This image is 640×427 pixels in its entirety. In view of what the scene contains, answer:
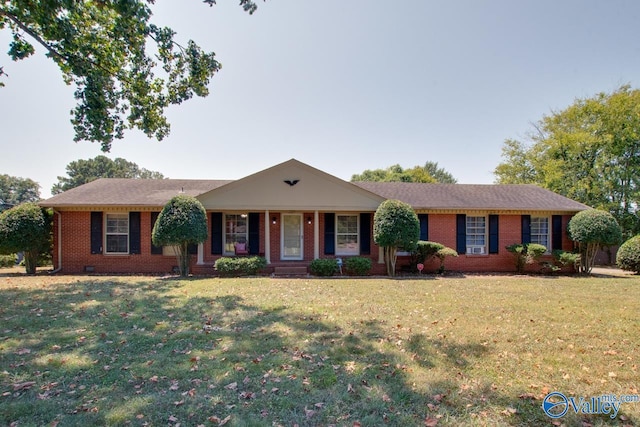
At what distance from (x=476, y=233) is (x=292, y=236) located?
26.9ft

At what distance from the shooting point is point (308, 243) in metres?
13.6

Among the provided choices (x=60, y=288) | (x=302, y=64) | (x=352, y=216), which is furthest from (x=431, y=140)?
(x=60, y=288)

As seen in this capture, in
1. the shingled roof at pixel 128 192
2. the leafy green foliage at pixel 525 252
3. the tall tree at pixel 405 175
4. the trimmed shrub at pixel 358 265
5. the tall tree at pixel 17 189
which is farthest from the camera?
the tall tree at pixel 17 189

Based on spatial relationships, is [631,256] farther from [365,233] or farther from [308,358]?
[308,358]

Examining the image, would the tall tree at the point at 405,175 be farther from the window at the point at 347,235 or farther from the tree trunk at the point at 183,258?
the tree trunk at the point at 183,258

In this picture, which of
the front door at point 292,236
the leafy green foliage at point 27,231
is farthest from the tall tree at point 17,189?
the front door at point 292,236

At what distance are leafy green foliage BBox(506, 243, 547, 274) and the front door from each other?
909 cm

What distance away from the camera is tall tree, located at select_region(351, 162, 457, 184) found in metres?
41.8

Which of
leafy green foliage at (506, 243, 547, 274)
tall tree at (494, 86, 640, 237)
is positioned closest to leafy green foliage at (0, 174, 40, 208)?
leafy green foliage at (506, 243, 547, 274)

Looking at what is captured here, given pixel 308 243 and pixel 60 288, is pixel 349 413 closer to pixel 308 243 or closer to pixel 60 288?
pixel 60 288

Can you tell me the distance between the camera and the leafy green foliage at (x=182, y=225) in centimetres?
1122

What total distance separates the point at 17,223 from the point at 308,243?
11.1 meters

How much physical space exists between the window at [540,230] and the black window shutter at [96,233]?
61.2ft

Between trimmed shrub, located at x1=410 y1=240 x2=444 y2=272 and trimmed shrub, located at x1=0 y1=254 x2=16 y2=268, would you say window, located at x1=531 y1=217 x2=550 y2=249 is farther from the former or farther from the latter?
trimmed shrub, located at x1=0 y1=254 x2=16 y2=268
